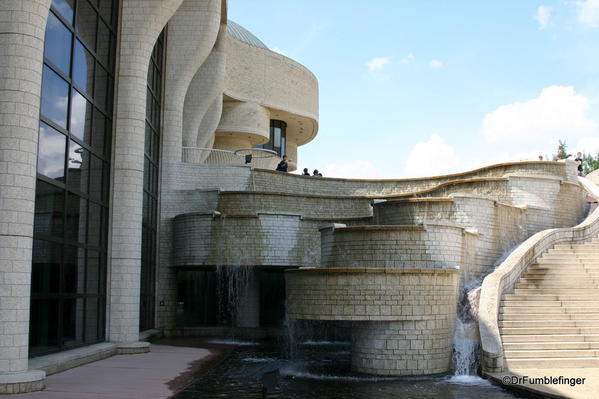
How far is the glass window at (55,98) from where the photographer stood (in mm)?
13537

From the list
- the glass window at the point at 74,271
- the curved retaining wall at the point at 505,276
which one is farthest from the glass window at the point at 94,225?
the curved retaining wall at the point at 505,276

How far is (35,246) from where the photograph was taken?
13.1 metres

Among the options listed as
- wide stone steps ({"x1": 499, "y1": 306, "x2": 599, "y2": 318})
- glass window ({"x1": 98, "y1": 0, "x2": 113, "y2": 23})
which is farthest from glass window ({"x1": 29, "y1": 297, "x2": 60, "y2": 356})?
wide stone steps ({"x1": 499, "y1": 306, "x2": 599, "y2": 318})

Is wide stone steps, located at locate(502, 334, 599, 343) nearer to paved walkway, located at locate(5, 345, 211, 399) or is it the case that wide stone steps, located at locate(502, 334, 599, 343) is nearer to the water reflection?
the water reflection

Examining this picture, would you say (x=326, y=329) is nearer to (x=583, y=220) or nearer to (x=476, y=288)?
(x=476, y=288)

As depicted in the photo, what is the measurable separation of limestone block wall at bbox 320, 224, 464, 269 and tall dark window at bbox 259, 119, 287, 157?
953 inches

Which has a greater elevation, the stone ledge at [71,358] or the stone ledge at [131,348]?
the stone ledge at [71,358]

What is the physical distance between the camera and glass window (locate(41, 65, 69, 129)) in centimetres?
1354

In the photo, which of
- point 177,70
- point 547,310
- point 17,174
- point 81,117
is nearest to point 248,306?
point 177,70

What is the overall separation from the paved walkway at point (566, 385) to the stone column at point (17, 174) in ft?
28.7

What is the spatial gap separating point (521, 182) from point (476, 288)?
23.1ft

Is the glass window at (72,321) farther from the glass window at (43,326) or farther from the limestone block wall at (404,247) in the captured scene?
the limestone block wall at (404,247)

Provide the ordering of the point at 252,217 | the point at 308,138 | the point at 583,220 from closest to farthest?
the point at 252,217 < the point at 583,220 < the point at 308,138

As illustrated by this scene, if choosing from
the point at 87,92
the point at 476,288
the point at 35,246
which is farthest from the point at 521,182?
the point at 35,246
